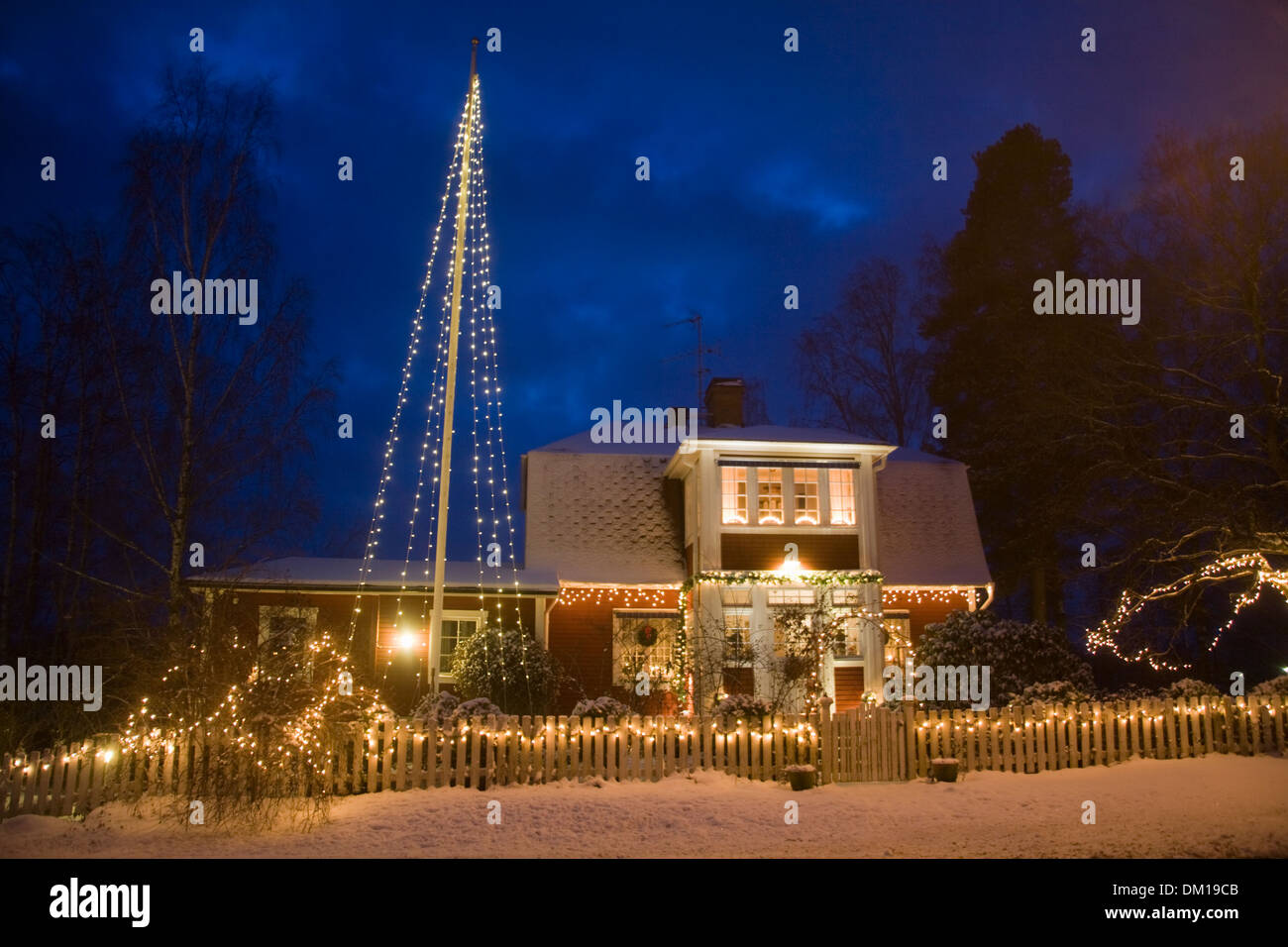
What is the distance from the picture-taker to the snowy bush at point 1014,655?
14.5 meters

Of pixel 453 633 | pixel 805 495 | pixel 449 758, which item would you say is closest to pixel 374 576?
pixel 453 633

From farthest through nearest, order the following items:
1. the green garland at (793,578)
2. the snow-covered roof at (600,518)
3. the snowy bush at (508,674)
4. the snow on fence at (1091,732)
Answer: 1. the snow-covered roof at (600,518)
2. the green garland at (793,578)
3. the snowy bush at (508,674)
4. the snow on fence at (1091,732)

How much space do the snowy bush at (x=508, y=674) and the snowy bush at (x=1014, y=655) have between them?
7.08 metres

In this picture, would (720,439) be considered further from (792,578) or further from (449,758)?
(449,758)

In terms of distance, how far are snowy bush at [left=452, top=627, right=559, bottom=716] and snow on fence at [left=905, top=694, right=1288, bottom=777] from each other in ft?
23.6

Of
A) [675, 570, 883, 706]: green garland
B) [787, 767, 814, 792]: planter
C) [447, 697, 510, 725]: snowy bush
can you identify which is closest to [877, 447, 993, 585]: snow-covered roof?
[675, 570, 883, 706]: green garland

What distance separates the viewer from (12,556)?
19.2 m

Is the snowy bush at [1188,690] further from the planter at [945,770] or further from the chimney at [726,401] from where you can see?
the chimney at [726,401]

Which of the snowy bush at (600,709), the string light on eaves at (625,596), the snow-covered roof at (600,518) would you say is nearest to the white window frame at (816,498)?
the snow-covered roof at (600,518)

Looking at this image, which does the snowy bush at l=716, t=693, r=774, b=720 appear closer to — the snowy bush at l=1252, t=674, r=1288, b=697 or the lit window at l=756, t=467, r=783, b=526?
the lit window at l=756, t=467, r=783, b=526

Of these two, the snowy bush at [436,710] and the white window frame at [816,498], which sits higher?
the white window frame at [816,498]
